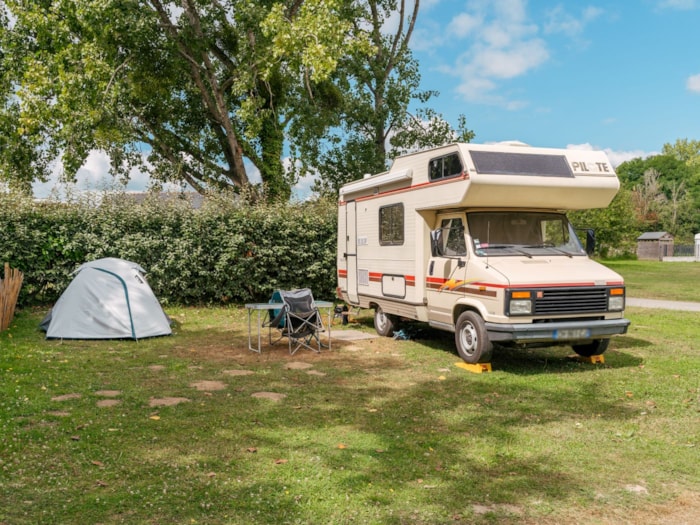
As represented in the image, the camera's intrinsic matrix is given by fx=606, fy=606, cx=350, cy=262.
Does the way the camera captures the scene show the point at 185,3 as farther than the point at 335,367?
Yes

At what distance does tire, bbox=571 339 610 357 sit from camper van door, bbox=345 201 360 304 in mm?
4727

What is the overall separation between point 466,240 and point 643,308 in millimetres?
9193

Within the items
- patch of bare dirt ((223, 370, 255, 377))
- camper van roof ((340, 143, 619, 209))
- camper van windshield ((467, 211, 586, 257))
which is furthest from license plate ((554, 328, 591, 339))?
patch of bare dirt ((223, 370, 255, 377))

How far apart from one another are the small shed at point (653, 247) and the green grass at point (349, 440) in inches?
2132

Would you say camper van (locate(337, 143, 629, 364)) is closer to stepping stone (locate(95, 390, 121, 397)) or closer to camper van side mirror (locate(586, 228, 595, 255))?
camper van side mirror (locate(586, 228, 595, 255))

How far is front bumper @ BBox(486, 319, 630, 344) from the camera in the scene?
7934mm

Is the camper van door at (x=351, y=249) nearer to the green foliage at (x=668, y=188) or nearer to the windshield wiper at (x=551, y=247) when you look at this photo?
the windshield wiper at (x=551, y=247)

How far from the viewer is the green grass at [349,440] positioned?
417 centimetres

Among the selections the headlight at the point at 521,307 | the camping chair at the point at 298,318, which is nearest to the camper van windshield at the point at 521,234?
the headlight at the point at 521,307

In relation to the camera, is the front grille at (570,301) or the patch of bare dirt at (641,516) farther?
the front grille at (570,301)

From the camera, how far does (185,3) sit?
1894 centimetres

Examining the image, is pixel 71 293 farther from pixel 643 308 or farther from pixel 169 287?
pixel 643 308

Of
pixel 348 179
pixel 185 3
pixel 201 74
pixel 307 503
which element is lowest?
pixel 307 503

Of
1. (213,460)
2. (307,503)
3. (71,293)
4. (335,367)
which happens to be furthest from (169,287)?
(307,503)
